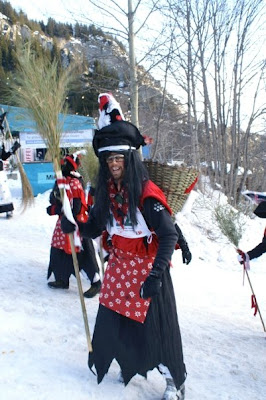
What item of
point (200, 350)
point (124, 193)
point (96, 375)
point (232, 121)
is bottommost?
point (200, 350)

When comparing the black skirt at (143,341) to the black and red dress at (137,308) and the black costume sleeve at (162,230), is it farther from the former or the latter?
the black costume sleeve at (162,230)

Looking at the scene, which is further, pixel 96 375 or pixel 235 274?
pixel 235 274

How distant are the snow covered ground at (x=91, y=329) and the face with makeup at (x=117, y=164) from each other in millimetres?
1128

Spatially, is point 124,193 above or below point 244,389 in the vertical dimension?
above

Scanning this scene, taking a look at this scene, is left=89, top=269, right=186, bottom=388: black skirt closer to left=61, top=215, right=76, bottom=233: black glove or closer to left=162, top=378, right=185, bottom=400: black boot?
left=162, top=378, right=185, bottom=400: black boot

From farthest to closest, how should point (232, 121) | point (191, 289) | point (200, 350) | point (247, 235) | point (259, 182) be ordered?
point (259, 182), point (232, 121), point (247, 235), point (191, 289), point (200, 350)

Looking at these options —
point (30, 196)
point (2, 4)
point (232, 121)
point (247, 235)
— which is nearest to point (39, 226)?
point (30, 196)

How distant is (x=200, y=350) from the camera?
3.16 metres

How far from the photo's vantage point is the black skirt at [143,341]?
2207 mm

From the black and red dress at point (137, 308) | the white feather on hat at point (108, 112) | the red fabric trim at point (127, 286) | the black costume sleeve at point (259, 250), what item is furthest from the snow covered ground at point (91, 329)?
the white feather on hat at point (108, 112)

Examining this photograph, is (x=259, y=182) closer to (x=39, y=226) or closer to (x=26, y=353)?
(x=39, y=226)

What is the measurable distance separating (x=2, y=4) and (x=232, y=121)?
195 ft

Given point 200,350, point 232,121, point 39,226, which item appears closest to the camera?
point 200,350

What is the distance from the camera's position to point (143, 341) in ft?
7.27
